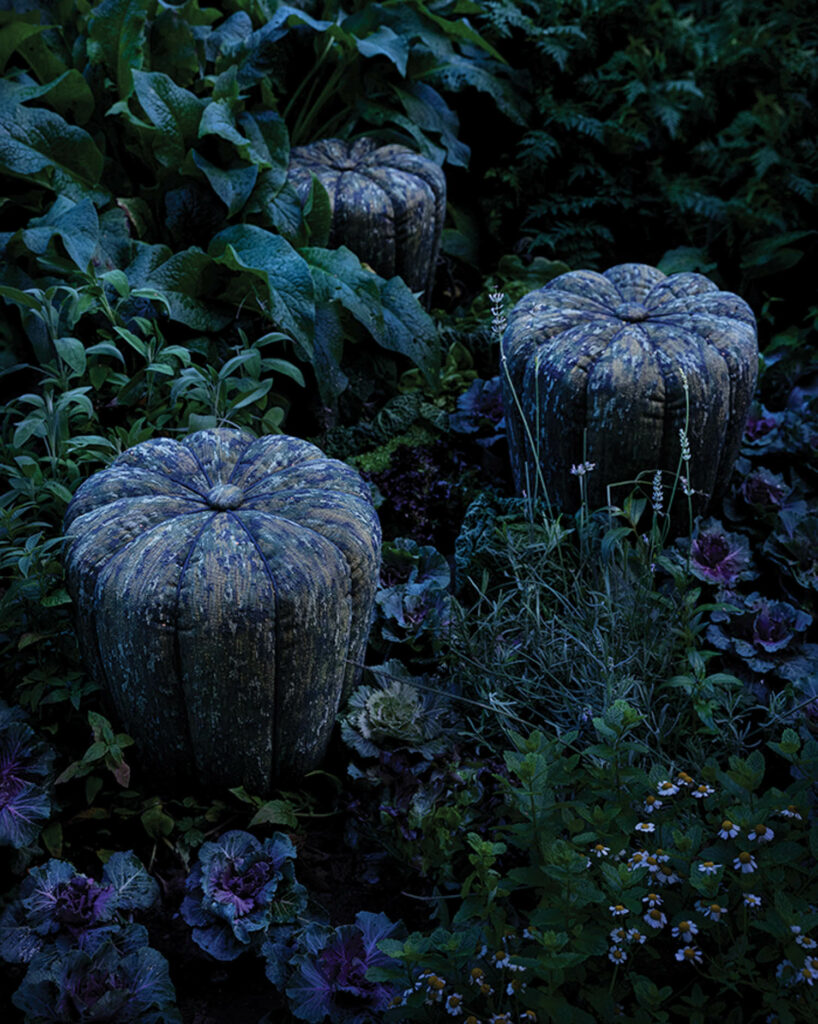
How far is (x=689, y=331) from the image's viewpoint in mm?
2932

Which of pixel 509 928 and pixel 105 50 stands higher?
pixel 105 50

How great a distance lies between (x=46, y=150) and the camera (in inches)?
134

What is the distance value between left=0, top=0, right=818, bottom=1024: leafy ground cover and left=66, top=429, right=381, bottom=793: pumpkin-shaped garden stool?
0.36ft

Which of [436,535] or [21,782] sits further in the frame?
[436,535]

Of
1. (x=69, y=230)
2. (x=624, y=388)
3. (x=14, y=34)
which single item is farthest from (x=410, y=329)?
(x=14, y=34)

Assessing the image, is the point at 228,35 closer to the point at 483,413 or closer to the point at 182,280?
the point at 182,280

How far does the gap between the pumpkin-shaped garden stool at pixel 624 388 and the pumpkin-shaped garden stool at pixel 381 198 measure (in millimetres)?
903

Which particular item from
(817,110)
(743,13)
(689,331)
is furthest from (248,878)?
(743,13)

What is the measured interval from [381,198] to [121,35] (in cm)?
114

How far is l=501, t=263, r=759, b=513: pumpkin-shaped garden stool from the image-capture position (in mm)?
2791

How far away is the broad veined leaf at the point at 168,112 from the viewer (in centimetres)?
338

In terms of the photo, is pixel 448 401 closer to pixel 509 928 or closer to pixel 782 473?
pixel 782 473

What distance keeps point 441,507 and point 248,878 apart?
61.1 inches

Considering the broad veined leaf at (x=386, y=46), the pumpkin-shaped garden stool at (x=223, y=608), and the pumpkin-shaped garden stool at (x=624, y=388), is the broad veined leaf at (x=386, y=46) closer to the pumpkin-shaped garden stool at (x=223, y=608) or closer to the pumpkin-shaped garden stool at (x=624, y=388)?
the pumpkin-shaped garden stool at (x=624, y=388)
